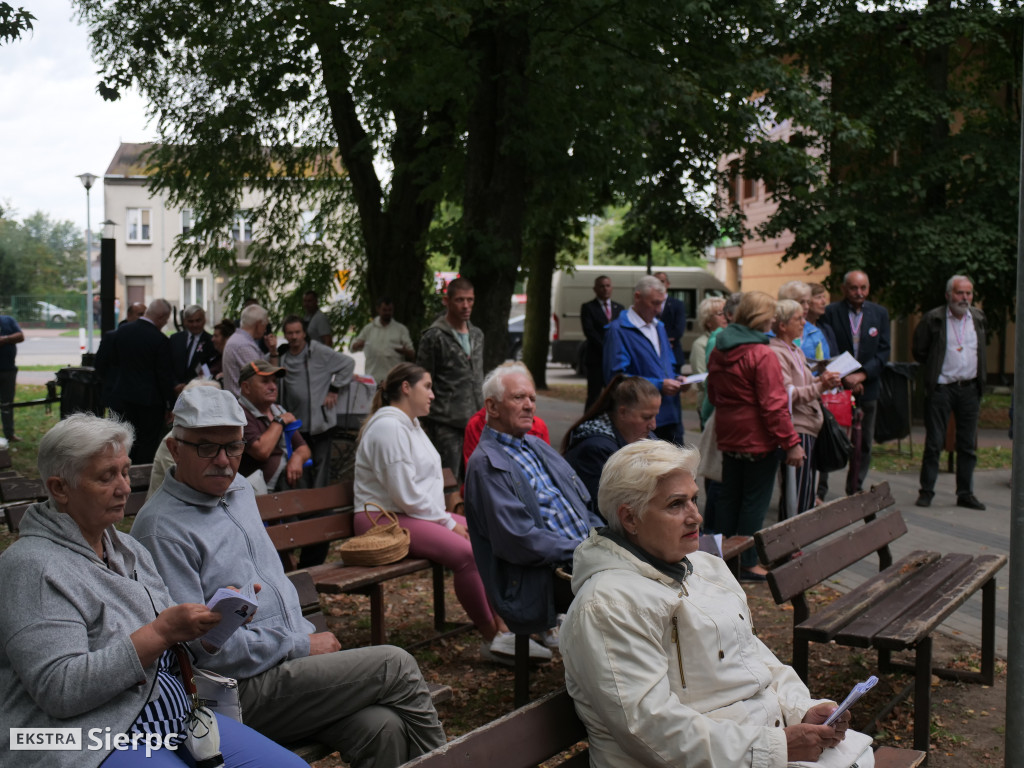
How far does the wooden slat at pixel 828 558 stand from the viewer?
4.76 meters

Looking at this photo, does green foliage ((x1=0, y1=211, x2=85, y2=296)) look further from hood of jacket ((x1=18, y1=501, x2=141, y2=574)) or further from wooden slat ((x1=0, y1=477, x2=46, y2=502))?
hood of jacket ((x1=18, y1=501, x2=141, y2=574))

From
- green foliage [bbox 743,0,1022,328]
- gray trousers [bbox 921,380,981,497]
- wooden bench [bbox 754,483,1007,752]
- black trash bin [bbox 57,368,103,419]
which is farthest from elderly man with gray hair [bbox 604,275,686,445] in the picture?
green foliage [bbox 743,0,1022,328]

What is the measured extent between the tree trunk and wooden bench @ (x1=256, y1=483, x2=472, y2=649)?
14.7 ft

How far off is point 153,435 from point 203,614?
894 cm

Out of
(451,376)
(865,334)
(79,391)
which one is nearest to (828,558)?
(451,376)

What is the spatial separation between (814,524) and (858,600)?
645 millimetres

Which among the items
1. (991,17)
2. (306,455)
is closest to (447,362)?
(306,455)

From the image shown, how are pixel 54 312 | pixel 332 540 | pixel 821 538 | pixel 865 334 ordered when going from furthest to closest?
pixel 54 312, pixel 865 334, pixel 332 540, pixel 821 538

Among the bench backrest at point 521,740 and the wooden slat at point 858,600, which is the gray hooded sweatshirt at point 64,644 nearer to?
the bench backrest at point 521,740

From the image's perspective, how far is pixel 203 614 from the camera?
9.36 feet

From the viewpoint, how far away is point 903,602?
16.9ft

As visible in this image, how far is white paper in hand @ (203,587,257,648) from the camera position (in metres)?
2.98

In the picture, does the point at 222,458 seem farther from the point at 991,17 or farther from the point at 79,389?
the point at 991,17

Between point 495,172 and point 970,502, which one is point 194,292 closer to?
point 495,172
